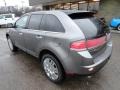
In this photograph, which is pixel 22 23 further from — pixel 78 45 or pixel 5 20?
pixel 5 20

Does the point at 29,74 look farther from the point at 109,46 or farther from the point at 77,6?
the point at 77,6

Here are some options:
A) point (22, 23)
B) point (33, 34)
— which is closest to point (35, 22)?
point (33, 34)

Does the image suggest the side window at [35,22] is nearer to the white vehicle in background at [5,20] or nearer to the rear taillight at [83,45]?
the rear taillight at [83,45]

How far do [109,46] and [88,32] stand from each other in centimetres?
100

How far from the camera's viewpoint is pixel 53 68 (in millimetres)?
3674

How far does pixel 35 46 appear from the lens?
412 centimetres

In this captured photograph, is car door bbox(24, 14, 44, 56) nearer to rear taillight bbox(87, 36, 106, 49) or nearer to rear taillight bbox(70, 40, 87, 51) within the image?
rear taillight bbox(70, 40, 87, 51)

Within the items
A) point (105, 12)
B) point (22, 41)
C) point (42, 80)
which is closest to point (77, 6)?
point (105, 12)

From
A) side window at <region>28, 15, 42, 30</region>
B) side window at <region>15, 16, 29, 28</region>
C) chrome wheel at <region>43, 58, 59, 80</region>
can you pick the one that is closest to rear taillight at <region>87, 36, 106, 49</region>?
chrome wheel at <region>43, 58, 59, 80</region>

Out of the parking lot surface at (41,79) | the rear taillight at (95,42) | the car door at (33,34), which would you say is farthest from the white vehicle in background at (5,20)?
the rear taillight at (95,42)

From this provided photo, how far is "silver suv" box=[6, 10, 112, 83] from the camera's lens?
3025mm

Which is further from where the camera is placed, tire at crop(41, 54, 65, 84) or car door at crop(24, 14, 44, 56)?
car door at crop(24, 14, 44, 56)

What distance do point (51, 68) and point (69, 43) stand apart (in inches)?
41.2

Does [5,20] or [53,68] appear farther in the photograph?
[5,20]
